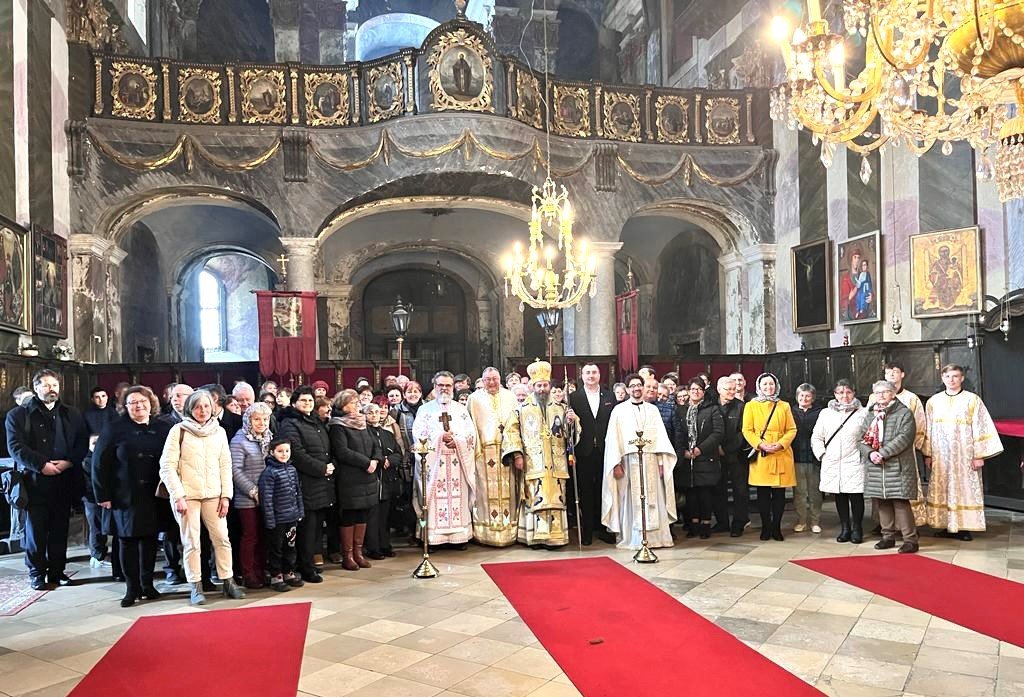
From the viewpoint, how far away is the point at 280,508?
19.8 ft

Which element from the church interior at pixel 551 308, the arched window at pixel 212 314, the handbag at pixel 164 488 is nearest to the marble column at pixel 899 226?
the church interior at pixel 551 308

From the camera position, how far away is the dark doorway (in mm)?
20859

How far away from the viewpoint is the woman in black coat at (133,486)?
19.1 feet

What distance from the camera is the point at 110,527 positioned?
21.7 feet

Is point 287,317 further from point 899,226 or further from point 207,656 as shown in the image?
point 899,226

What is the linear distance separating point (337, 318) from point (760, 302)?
30.5 feet

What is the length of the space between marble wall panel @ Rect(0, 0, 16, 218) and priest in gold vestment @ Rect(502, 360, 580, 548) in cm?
653

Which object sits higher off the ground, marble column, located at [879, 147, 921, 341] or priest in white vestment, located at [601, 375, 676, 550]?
marble column, located at [879, 147, 921, 341]

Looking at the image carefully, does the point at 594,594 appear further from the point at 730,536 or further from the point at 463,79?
the point at 463,79

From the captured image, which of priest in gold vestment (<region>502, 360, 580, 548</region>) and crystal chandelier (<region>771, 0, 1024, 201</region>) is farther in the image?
priest in gold vestment (<region>502, 360, 580, 548</region>)

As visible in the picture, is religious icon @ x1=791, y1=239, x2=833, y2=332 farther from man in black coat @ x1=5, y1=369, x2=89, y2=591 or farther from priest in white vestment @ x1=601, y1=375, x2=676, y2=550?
man in black coat @ x1=5, y1=369, x2=89, y2=591

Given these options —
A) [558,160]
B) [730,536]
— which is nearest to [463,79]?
[558,160]

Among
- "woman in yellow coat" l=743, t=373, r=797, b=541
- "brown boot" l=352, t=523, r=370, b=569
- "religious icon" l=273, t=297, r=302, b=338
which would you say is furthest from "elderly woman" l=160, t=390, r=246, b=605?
"religious icon" l=273, t=297, r=302, b=338

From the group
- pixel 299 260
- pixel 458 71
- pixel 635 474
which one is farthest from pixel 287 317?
pixel 635 474
